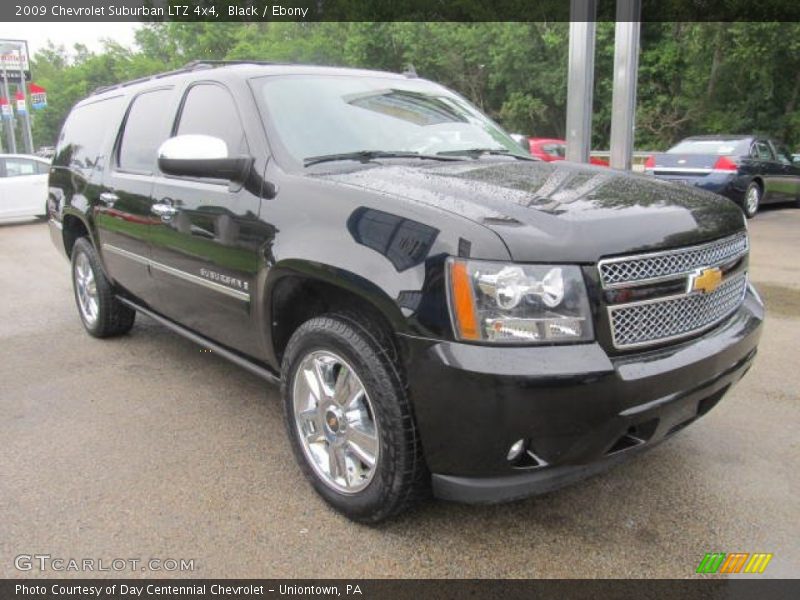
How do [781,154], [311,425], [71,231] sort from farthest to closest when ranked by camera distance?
[781,154] → [71,231] → [311,425]

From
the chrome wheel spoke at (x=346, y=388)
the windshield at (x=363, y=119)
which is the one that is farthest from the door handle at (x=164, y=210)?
the chrome wheel spoke at (x=346, y=388)

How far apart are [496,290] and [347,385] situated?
817mm

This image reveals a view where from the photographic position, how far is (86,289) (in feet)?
17.6

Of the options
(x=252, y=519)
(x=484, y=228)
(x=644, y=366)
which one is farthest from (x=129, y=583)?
(x=644, y=366)

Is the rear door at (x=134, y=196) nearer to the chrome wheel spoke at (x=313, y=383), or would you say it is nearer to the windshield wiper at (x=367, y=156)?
the windshield wiper at (x=367, y=156)

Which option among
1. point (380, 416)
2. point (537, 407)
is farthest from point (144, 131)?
point (537, 407)

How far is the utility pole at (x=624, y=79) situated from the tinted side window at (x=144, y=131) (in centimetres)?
896

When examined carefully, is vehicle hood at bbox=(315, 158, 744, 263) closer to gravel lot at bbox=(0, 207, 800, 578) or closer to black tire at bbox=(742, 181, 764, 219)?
gravel lot at bbox=(0, 207, 800, 578)

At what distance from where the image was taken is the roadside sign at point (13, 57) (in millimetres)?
24797

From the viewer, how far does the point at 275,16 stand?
147 feet

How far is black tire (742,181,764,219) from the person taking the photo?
12.4m

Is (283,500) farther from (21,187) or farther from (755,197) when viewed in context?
(21,187)

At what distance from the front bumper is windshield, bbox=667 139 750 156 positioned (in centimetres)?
1133

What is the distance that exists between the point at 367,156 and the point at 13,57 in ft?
91.7
